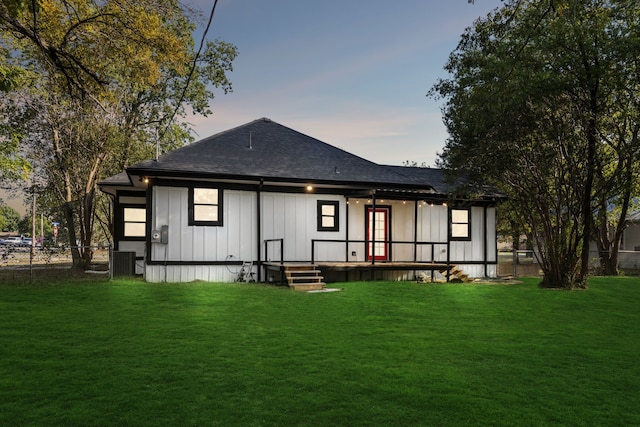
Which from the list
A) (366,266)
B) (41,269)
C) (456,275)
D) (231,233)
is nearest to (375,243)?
(366,266)

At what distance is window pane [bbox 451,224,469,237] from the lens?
811 inches

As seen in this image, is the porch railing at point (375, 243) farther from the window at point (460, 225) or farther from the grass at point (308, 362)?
the grass at point (308, 362)

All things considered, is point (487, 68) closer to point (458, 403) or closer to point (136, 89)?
point (458, 403)

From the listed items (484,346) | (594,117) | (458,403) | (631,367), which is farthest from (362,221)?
(458,403)

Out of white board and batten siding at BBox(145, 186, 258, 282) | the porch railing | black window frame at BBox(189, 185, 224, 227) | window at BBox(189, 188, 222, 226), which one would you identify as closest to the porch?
the porch railing

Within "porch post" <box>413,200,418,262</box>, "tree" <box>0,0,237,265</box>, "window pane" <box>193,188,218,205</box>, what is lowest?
"porch post" <box>413,200,418,262</box>

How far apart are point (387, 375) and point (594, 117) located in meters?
13.6

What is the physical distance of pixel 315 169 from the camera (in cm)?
1858

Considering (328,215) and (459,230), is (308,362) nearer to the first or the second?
(328,215)

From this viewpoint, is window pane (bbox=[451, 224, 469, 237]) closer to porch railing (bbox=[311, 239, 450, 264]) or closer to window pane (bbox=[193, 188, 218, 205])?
porch railing (bbox=[311, 239, 450, 264])

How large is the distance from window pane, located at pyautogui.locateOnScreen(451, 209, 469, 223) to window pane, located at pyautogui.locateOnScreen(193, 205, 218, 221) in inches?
377

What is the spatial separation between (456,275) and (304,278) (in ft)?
21.8

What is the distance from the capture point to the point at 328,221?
18.6 metres

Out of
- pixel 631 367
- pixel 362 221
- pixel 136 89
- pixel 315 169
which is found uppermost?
pixel 136 89
